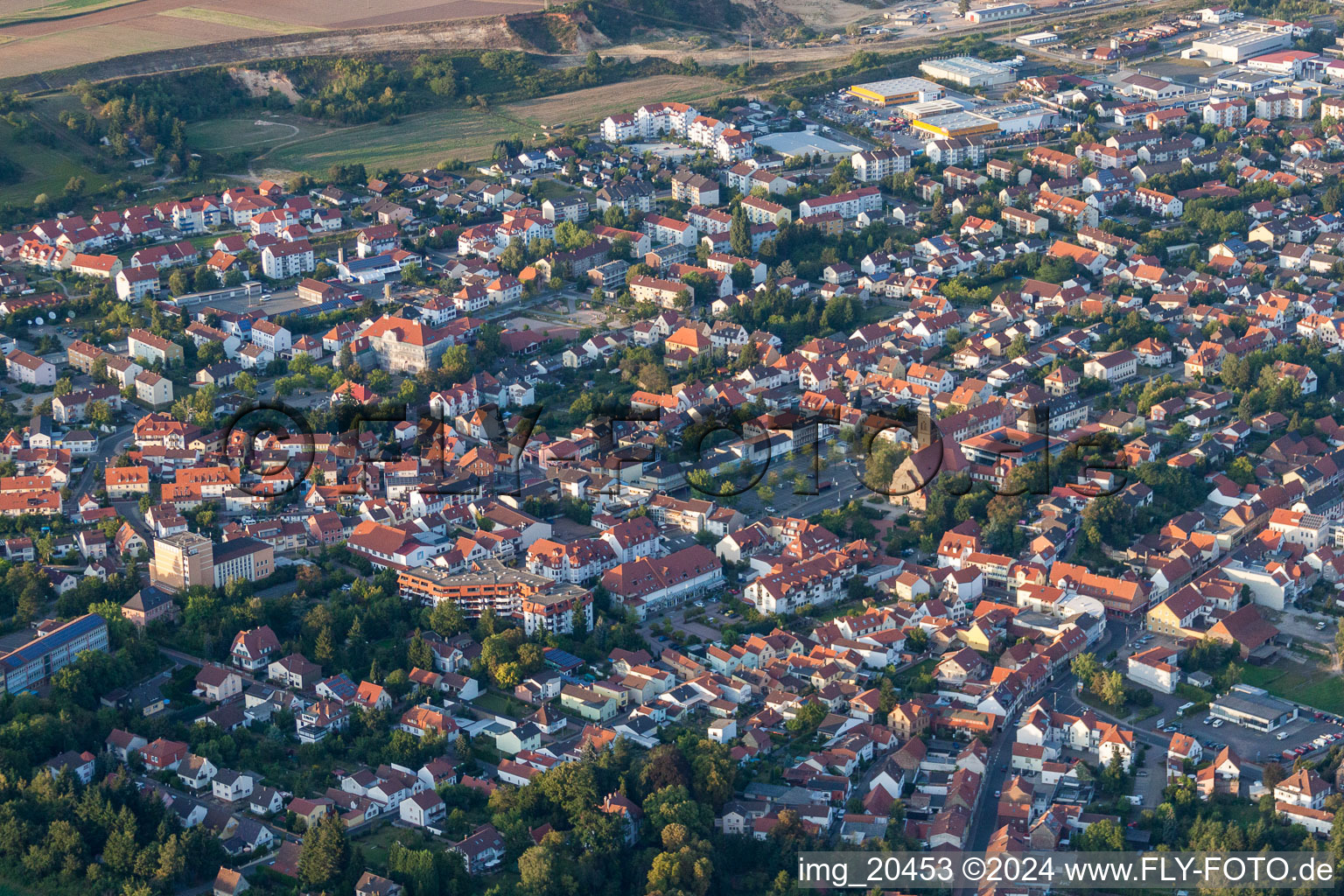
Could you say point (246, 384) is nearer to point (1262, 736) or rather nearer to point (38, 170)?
point (38, 170)

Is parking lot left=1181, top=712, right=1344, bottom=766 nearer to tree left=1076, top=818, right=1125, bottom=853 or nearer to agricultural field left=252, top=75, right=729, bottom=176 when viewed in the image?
tree left=1076, top=818, right=1125, bottom=853

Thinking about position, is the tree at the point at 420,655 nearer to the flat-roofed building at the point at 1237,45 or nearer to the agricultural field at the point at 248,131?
the agricultural field at the point at 248,131

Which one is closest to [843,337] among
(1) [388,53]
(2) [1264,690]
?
(2) [1264,690]

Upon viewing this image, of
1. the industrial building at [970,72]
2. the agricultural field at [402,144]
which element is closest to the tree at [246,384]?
the agricultural field at [402,144]

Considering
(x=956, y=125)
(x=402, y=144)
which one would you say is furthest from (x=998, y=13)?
(x=402, y=144)

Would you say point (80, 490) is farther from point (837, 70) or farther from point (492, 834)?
point (837, 70)
